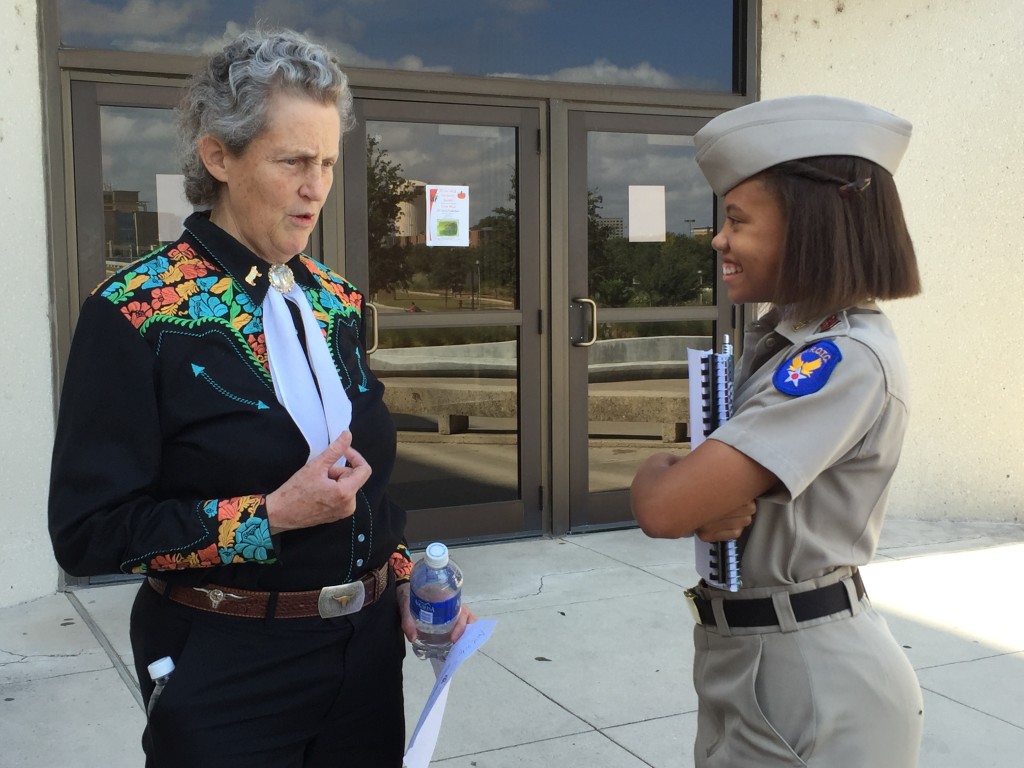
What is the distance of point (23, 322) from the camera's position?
4.86m

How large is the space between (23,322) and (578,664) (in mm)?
2874

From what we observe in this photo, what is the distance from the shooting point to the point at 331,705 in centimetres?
194

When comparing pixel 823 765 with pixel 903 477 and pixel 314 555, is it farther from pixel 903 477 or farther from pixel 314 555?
pixel 903 477

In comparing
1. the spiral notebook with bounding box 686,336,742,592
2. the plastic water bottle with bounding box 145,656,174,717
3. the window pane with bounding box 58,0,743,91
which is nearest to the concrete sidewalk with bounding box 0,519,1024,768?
the plastic water bottle with bounding box 145,656,174,717

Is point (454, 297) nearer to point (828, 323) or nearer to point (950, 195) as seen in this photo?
point (950, 195)

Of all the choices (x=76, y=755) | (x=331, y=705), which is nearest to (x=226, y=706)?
(x=331, y=705)

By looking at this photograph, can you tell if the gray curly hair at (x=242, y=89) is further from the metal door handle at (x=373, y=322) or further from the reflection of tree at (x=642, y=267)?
the reflection of tree at (x=642, y=267)

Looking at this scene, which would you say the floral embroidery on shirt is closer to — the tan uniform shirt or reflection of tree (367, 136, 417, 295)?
the tan uniform shirt

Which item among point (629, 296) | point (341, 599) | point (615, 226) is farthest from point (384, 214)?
point (341, 599)

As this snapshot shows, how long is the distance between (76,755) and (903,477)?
17.0 ft

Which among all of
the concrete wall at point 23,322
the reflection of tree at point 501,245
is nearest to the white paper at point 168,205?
the concrete wall at point 23,322

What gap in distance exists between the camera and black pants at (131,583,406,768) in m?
1.78

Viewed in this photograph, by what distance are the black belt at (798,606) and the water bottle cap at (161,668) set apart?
0.92m

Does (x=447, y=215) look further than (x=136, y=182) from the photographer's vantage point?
Yes
